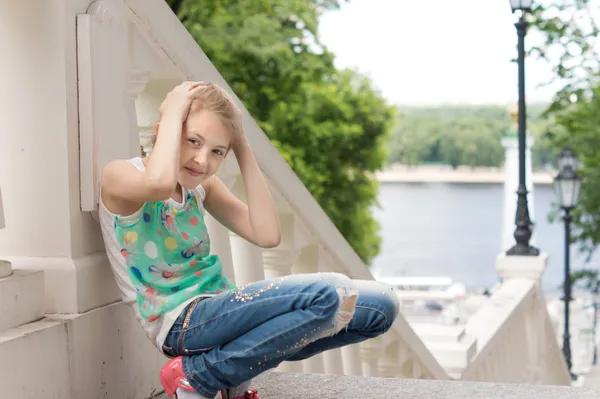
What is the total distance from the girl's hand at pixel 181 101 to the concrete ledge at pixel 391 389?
1031 mm

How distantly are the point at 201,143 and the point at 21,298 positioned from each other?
646 millimetres

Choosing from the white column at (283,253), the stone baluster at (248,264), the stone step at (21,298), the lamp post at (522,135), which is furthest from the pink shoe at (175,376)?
the lamp post at (522,135)

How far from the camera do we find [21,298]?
2.37 metres

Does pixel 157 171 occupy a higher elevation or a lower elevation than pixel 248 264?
higher

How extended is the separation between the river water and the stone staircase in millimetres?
77377

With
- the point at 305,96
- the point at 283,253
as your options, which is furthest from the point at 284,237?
the point at 305,96

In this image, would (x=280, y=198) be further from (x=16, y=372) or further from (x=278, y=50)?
(x=278, y=50)

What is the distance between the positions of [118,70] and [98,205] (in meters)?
0.42

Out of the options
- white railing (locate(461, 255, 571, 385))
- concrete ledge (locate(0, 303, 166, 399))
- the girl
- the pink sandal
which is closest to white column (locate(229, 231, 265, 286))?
concrete ledge (locate(0, 303, 166, 399))

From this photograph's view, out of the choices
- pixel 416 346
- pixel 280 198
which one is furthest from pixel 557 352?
pixel 280 198

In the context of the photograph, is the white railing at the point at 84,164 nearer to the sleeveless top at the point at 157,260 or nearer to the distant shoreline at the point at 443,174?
the sleeveless top at the point at 157,260

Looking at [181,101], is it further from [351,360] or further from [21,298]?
[351,360]

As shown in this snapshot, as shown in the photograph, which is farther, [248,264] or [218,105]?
[248,264]

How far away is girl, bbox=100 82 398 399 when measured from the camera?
7.52 feet
